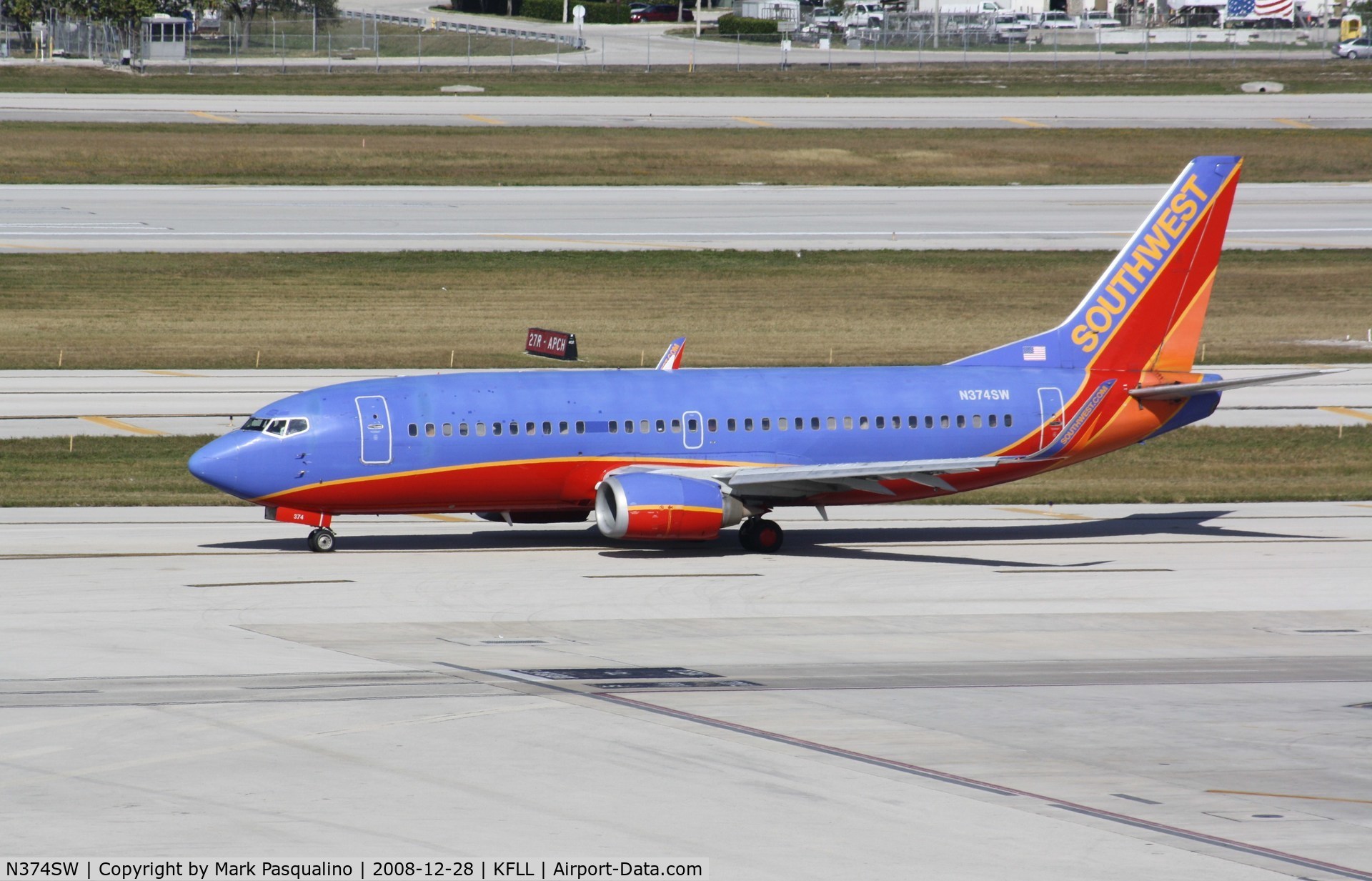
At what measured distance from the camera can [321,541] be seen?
125 feet

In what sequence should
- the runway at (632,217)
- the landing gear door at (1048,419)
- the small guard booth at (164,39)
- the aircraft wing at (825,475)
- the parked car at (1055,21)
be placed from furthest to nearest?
the parked car at (1055,21), the small guard booth at (164,39), the runway at (632,217), the landing gear door at (1048,419), the aircraft wing at (825,475)

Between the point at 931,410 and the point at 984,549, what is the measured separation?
3398 millimetres

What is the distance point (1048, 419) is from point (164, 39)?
425ft

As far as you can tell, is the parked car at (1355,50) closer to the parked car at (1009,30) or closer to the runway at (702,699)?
the parked car at (1009,30)

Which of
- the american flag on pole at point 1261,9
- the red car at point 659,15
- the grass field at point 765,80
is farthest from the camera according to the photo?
the red car at point 659,15

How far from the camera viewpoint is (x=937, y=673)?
27266mm

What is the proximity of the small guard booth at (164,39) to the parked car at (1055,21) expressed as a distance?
83614 mm

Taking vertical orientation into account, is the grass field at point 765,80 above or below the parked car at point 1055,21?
below

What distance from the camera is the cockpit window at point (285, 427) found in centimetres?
3709

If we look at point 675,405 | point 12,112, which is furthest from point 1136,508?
point 12,112

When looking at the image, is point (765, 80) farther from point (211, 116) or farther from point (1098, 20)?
point (1098, 20)

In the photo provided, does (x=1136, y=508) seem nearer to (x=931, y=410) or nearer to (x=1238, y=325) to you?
(x=931, y=410)

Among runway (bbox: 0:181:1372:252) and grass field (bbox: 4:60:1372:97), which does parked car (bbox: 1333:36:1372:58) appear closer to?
grass field (bbox: 4:60:1372:97)

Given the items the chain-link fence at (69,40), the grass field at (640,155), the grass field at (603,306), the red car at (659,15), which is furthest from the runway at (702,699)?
the red car at (659,15)
